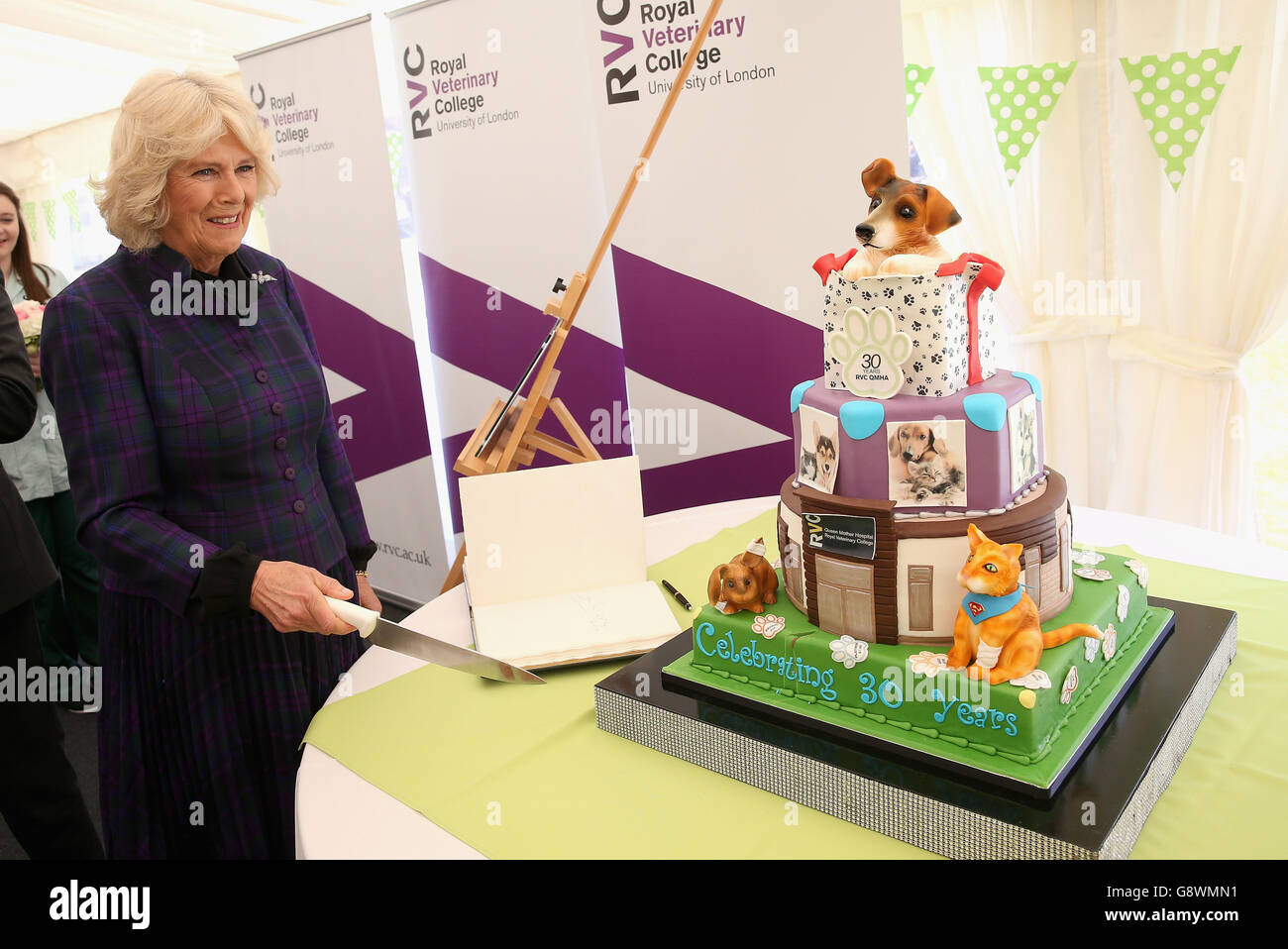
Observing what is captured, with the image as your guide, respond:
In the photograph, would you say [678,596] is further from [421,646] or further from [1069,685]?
[1069,685]

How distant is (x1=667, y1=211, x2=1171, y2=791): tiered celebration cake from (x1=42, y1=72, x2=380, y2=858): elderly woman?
0.71 meters

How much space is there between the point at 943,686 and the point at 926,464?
0.99ft

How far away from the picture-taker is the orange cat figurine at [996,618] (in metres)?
1.13

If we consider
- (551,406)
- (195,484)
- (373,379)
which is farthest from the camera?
(373,379)

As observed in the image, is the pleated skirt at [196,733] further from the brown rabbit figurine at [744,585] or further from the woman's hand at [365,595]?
the brown rabbit figurine at [744,585]

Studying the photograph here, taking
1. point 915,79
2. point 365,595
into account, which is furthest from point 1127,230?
point 365,595

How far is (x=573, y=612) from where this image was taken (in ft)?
5.65

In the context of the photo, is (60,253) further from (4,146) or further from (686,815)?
(686,815)

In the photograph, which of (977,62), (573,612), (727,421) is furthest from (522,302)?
(573,612)

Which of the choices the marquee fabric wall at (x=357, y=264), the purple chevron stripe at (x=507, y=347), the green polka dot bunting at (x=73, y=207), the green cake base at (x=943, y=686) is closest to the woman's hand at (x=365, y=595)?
the green cake base at (x=943, y=686)

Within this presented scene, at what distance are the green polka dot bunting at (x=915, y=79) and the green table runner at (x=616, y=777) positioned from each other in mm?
2097

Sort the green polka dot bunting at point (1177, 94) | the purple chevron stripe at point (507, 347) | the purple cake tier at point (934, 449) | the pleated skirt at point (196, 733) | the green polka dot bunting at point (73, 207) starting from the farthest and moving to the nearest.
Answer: the green polka dot bunting at point (73, 207) < the purple chevron stripe at point (507, 347) < the green polka dot bunting at point (1177, 94) < the pleated skirt at point (196, 733) < the purple cake tier at point (934, 449)

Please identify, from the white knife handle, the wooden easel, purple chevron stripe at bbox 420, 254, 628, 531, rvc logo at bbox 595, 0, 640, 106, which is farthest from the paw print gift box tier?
purple chevron stripe at bbox 420, 254, 628, 531

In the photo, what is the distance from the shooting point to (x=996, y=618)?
1149mm
